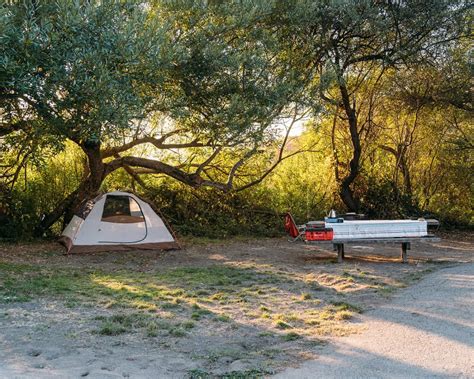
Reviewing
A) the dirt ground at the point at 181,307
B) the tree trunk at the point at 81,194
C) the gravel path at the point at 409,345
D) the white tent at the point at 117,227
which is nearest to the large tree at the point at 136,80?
the tree trunk at the point at 81,194

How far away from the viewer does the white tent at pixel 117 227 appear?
10078mm

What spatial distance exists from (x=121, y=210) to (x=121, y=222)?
0.23m

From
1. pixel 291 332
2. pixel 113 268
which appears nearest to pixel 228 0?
pixel 113 268

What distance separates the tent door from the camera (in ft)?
33.6

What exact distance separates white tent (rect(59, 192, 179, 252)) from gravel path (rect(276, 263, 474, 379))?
5562 millimetres

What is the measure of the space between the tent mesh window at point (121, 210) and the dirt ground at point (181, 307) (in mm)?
754

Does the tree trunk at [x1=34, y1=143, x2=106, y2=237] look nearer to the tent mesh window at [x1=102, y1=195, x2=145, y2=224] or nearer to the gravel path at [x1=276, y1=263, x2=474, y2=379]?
the tent mesh window at [x1=102, y1=195, x2=145, y2=224]

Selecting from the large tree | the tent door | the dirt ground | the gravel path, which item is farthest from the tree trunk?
the gravel path

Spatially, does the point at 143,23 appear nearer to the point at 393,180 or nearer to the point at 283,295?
the point at 283,295

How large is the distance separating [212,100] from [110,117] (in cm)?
234

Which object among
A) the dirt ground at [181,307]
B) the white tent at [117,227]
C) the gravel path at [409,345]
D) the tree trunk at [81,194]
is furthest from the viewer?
the tree trunk at [81,194]

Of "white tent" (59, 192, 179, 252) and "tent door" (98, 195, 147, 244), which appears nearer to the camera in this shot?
"white tent" (59, 192, 179, 252)

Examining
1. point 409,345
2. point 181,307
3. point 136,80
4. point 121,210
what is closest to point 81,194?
point 121,210

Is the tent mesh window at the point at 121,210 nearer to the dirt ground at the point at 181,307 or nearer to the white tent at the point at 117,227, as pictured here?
the white tent at the point at 117,227
